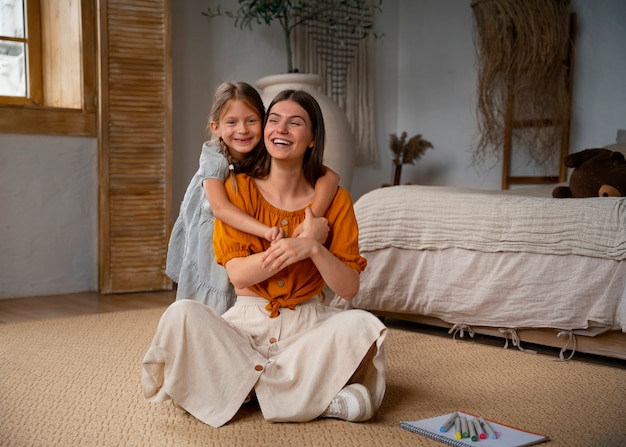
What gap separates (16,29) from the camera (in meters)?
3.53

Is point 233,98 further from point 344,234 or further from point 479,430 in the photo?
point 479,430

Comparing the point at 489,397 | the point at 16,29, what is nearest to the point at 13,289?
the point at 16,29

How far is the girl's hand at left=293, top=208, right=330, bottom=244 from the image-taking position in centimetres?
161

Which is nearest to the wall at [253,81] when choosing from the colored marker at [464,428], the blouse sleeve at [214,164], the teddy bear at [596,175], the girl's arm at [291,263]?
the teddy bear at [596,175]

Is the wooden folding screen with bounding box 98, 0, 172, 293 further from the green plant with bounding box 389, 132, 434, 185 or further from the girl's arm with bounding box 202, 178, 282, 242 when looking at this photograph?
the girl's arm with bounding box 202, 178, 282, 242

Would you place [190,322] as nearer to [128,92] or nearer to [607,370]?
[607,370]

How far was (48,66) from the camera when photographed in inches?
141

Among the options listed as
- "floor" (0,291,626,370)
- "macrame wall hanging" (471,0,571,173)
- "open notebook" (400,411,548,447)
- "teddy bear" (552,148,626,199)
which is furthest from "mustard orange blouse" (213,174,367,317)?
"macrame wall hanging" (471,0,571,173)

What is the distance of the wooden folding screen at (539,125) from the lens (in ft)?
12.2

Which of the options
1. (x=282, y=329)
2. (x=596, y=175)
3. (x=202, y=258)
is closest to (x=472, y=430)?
(x=282, y=329)

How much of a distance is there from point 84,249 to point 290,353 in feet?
7.34

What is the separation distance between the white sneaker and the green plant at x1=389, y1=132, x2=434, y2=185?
9.36ft

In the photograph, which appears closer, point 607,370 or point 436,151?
point 607,370

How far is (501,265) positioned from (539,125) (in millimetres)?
1724
